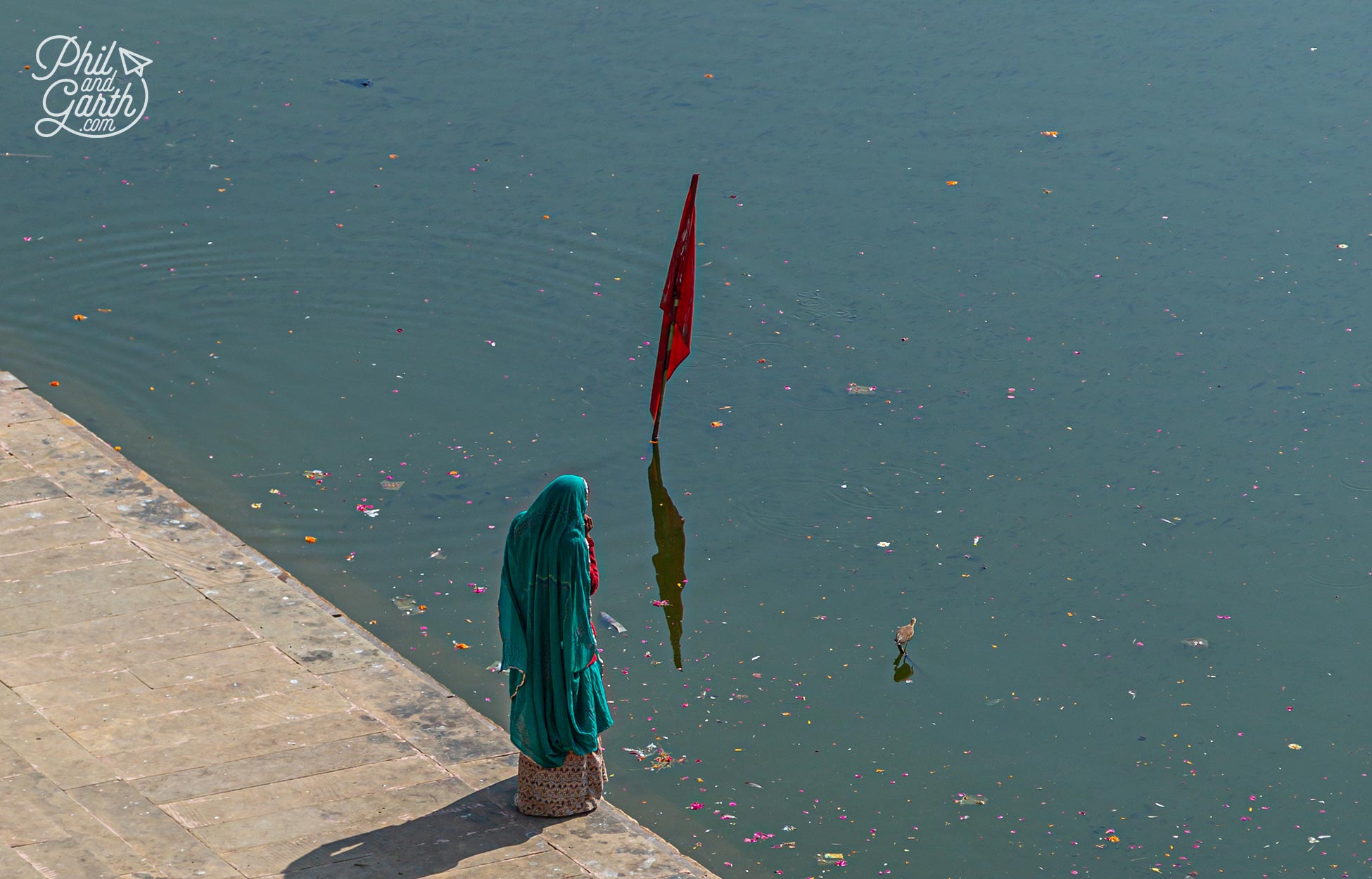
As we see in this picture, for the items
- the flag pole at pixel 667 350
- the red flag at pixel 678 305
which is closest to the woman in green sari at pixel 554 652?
the red flag at pixel 678 305

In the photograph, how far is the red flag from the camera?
906 cm

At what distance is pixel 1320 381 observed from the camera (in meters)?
10.6

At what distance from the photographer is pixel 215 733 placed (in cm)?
671

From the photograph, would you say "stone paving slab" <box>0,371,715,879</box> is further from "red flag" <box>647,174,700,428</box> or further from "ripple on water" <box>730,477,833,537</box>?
"red flag" <box>647,174,700,428</box>

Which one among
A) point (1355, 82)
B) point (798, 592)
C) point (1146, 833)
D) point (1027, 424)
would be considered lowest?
point (1146, 833)

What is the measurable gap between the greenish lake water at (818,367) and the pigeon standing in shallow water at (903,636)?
0.05m

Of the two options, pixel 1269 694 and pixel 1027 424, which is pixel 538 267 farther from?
pixel 1269 694

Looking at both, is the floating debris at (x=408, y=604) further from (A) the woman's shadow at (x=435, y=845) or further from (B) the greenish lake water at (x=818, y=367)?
(A) the woman's shadow at (x=435, y=845)

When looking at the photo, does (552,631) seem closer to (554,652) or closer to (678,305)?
(554,652)

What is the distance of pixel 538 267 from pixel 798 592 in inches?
155

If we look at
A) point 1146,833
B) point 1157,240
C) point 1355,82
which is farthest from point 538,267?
point 1355,82

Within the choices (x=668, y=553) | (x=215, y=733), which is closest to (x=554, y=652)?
(x=215, y=733)

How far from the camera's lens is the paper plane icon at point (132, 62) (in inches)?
553

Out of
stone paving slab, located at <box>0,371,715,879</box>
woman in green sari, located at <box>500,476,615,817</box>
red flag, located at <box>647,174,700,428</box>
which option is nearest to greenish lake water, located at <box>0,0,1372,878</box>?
red flag, located at <box>647,174,700,428</box>
